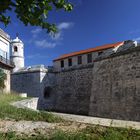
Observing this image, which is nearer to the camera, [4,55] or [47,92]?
[4,55]

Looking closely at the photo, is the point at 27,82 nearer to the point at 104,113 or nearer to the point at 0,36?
the point at 0,36

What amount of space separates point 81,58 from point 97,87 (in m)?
10.7

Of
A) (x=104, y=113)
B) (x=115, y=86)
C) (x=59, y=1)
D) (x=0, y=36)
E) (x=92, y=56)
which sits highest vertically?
(x=0, y=36)

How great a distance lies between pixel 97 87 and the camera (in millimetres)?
22141

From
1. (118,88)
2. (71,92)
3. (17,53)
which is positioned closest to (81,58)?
(71,92)

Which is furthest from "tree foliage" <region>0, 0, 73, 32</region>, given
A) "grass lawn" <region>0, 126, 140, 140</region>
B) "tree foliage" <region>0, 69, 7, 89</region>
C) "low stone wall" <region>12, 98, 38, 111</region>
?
"tree foliage" <region>0, 69, 7, 89</region>

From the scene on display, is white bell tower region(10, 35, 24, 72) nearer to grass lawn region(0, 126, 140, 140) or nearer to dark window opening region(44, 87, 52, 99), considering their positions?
dark window opening region(44, 87, 52, 99)

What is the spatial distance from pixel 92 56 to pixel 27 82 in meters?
9.24

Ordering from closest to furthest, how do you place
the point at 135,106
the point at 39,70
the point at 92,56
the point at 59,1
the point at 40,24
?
the point at 59,1 < the point at 40,24 < the point at 135,106 < the point at 92,56 < the point at 39,70

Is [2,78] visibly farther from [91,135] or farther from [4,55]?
[91,135]

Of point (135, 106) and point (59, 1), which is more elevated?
point (59, 1)

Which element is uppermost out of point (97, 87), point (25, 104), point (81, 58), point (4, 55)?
point (4, 55)

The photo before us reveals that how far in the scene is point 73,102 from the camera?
99.3 ft

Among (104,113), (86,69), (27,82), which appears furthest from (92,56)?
(104,113)
